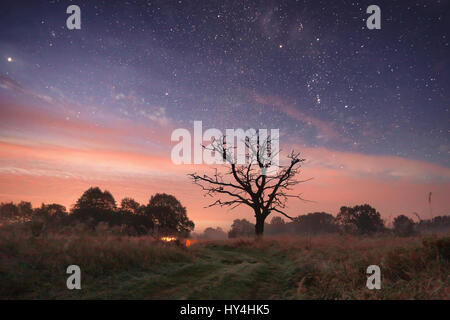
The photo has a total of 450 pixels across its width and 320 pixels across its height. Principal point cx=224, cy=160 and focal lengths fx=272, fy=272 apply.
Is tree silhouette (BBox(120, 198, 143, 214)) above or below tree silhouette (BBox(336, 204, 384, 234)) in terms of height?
above

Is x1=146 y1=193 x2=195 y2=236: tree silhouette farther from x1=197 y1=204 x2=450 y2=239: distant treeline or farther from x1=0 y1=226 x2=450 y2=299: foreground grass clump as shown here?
x1=0 y1=226 x2=450 y2=299: foreground grass clump

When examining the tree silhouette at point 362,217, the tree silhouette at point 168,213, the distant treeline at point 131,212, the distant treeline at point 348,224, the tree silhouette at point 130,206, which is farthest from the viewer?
the tree silhouette at point 362,217

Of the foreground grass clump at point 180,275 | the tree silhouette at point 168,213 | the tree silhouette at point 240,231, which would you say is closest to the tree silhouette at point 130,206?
the tree silhouette at point 168,213

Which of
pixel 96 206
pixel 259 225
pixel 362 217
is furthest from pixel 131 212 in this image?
pixel 362 217

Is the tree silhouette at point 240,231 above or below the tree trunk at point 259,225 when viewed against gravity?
below

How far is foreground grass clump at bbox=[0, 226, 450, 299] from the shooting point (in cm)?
563

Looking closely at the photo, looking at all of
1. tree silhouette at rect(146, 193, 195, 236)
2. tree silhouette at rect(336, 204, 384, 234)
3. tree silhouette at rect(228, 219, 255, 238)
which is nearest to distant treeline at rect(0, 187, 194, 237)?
tree silhouette at rect(146, 193, 195, 236)

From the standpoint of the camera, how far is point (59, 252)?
7.57m

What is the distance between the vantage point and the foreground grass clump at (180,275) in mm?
5629

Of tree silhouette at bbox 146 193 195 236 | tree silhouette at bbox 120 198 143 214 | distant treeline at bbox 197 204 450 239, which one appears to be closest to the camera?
distant treeline at bbox 197 204 450 239

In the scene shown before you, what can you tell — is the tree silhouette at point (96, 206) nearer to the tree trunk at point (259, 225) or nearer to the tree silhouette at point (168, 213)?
the tree silhouette at point (168, 213)

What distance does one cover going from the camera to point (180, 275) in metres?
7.57

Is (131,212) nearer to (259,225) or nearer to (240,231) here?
(240,231)
